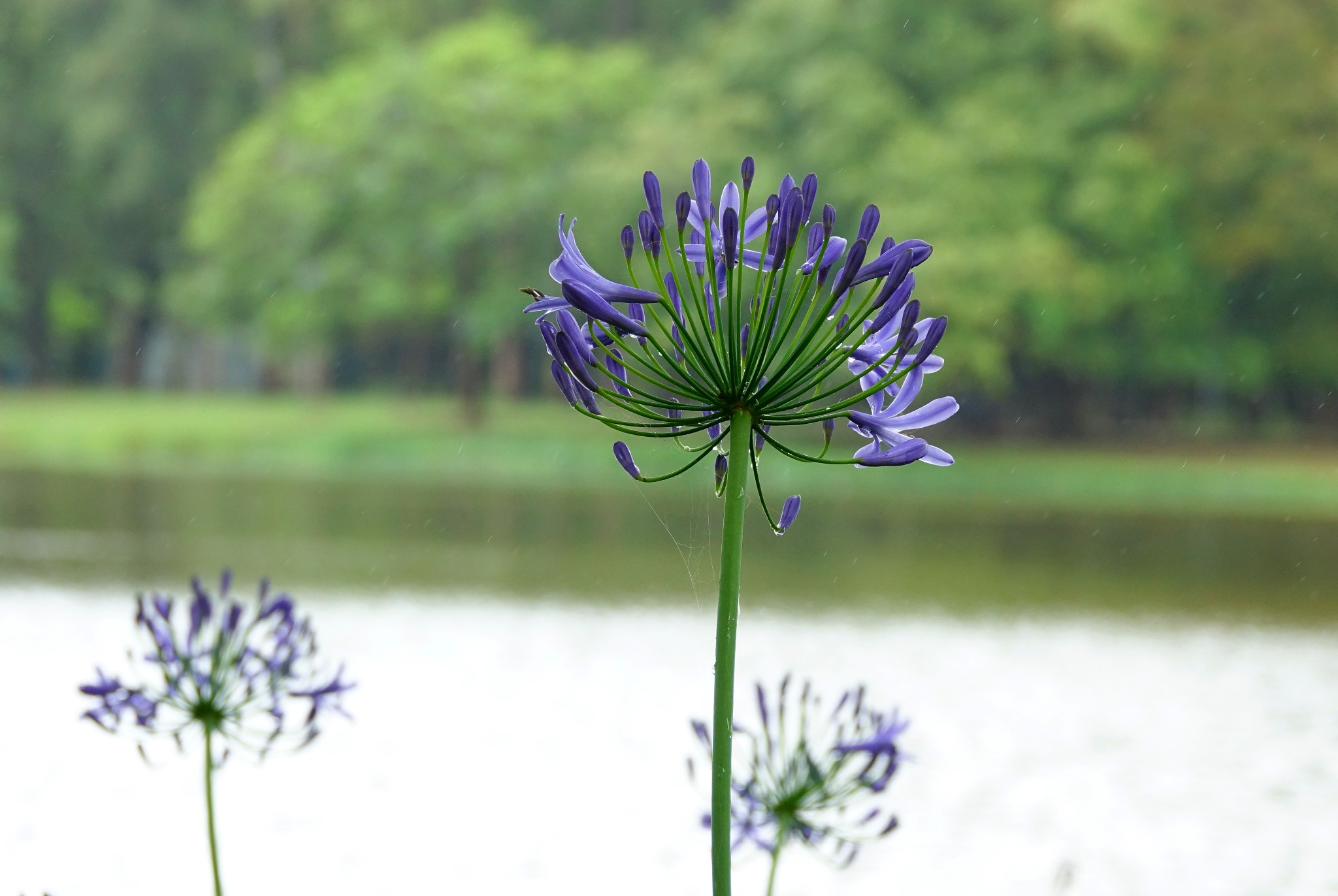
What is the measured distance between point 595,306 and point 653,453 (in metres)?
29.7

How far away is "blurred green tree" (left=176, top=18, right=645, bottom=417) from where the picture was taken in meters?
40.2

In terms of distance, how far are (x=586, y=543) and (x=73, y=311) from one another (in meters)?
37.1

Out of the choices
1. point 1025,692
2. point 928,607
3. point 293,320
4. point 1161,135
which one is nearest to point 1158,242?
point 1161,135

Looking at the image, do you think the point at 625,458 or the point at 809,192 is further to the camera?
the point at 625,458

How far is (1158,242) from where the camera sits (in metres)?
38.4

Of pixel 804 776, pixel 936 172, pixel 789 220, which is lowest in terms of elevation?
pixel 804 776

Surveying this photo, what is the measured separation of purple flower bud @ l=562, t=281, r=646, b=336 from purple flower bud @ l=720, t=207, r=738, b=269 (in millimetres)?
168

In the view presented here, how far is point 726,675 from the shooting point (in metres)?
2.27

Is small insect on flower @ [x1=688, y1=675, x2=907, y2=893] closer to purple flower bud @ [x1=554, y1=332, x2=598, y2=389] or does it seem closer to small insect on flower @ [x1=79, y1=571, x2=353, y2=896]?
small insect on flower @ [x1=79, y1=571, x2=353, y2=896]

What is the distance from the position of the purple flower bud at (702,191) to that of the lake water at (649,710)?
1686 millimetres

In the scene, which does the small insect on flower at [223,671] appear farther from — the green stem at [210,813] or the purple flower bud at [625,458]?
the purple flower bud at [625,458]

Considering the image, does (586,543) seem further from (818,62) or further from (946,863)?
(818,62)

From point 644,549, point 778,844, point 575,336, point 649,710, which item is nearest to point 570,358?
point 575,336

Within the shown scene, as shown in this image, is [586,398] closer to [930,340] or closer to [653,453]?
[930,340]
